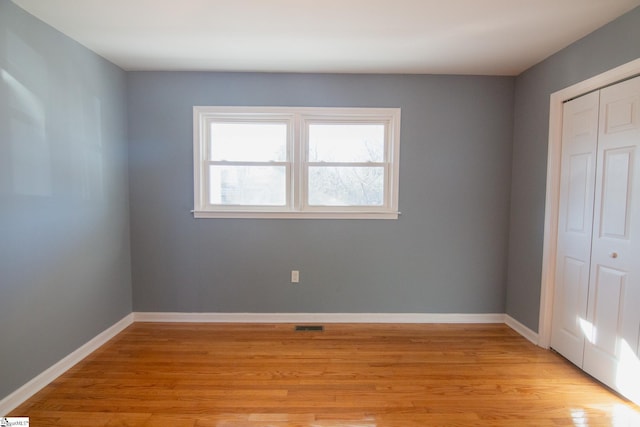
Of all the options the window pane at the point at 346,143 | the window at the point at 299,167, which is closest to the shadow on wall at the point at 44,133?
the window at the point at 299,167

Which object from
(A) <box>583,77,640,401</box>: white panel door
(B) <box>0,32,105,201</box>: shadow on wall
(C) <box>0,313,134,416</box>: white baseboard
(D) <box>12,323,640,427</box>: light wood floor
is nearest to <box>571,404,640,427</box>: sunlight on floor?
(D) <box>12,323,640,427</box>: light wood floor

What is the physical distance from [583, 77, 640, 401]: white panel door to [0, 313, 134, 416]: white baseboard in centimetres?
389

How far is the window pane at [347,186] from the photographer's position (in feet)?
9.88

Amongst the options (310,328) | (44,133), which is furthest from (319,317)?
(44,133)

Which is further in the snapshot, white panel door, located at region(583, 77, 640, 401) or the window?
the window

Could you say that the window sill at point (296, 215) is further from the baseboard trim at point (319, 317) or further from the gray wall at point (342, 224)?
the baseboard trim at point (319, 317)

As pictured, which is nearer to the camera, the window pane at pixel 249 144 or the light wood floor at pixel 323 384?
the light wood floor at pixel 323 384

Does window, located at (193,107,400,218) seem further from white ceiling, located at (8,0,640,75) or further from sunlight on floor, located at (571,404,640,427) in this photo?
sunlight on floor, located at (571,404,640,427)

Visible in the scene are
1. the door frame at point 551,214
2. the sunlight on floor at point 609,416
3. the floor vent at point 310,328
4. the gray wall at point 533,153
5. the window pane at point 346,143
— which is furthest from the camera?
the window pane at point 346,143

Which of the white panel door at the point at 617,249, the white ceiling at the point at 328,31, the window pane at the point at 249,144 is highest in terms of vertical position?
the white ceiling at the point at 328,31

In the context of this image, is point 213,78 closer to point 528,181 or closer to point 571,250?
point 528,181

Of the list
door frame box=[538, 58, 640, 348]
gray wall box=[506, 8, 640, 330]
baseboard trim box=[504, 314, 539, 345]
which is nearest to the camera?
gray wall box=[506, 8, 640, 330]

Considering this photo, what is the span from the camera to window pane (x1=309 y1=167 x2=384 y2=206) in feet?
9.88

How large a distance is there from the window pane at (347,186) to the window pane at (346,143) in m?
0.11
